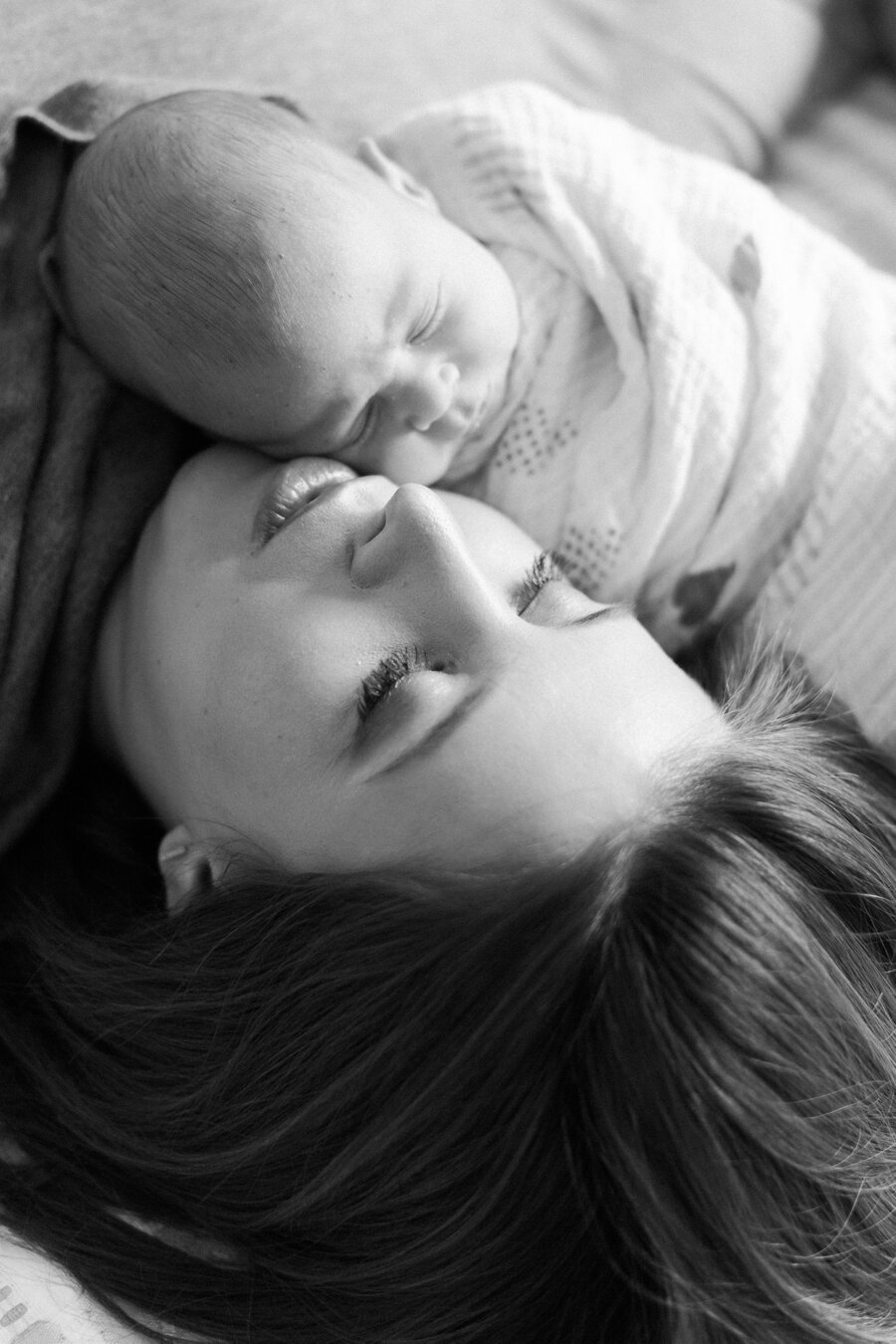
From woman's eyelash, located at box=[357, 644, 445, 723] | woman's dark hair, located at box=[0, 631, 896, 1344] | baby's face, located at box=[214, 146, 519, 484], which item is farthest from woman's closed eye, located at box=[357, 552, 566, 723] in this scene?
baby's face, located at box=[214, 146, 519, 484]

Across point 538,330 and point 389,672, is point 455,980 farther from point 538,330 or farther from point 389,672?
point 538,330

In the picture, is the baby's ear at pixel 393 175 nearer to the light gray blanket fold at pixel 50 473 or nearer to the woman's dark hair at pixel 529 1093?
the light gray blanket fold at pixel 50 473

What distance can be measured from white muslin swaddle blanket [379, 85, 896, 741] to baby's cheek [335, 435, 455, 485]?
8 cm

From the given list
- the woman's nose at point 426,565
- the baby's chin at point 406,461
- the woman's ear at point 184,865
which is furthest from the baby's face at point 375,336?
the woman's ear at point 184,865

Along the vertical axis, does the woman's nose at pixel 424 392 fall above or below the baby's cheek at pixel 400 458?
above

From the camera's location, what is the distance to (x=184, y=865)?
35.5 inches

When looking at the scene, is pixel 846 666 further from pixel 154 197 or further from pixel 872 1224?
pixel 154 197

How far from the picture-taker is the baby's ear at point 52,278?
91 cm

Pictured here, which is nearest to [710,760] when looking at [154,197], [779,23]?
[154,197]

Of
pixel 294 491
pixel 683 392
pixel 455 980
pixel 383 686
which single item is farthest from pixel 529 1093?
pixel 683 392

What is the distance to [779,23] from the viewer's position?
4.66 feet

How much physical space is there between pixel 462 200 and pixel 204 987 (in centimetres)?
71

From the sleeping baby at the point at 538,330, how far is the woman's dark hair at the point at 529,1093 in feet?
0.57

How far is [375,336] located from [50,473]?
0.29 metres
